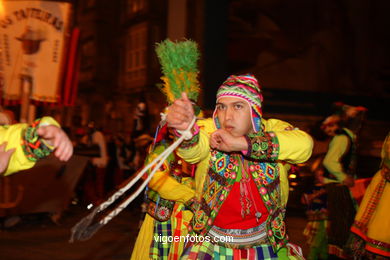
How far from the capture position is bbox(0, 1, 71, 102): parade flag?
8.45 meters

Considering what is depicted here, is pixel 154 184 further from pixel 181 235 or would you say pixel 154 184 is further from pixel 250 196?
pixel 250 196

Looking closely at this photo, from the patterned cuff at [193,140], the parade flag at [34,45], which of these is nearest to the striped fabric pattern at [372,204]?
the patterned cuff at [193,140]

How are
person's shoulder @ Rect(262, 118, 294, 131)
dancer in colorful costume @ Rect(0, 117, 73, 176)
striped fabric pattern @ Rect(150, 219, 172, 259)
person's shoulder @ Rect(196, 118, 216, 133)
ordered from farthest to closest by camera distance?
striped fabric pattern @ Rect(150, 219, 172, 259) < person's shoulder @ Rect(262, 118, 294, 131) < person's shoulder @ Rect(196, 118, 216, 133) < dancer in colorful costume @ Rect(0, 117, 73, 176)

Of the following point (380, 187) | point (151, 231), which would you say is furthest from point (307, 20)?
point (151, 231)

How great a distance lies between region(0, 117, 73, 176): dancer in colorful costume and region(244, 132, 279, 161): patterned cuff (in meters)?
0.98

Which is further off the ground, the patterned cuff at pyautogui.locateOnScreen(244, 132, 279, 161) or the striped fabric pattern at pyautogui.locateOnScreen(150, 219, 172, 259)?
the patterned cuff at pyautogui.locateOnScreen(244, 132, 279, 161)

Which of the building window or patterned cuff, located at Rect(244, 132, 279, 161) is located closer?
patterned cuff, located at Rect(244, 132, 279, 161)

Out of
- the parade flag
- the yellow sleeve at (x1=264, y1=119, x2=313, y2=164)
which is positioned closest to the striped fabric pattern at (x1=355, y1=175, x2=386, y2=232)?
the yellow sleeve at (x1=264, y1=119, x2=313, y2=164)

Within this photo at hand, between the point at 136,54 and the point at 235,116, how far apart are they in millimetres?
24030

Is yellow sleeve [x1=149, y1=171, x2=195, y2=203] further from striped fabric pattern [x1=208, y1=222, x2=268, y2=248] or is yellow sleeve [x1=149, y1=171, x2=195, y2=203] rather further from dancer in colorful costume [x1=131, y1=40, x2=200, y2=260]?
striped fabric pattern [x1=208, y1=222, x2=268, y2=248]

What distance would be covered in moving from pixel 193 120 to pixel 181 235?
192 centimetres

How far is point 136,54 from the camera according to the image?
2658 centimetres

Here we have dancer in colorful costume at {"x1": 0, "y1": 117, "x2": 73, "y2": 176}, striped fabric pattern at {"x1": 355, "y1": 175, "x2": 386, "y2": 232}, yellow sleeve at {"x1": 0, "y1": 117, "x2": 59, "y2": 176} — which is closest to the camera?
dancer in colorful costume at {"x1": 0, "y1": 117, "x2": 73, "y2": 176}

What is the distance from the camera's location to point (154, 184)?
4.14 meters
